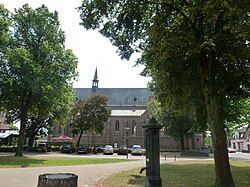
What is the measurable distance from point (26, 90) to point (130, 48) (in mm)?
20057

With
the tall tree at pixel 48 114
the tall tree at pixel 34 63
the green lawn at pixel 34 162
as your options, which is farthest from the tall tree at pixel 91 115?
the green lawn at pixel 34 162

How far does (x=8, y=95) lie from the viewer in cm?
3053

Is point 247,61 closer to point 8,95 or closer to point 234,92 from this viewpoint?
point 234,92

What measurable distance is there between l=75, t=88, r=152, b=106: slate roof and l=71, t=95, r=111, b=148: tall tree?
25.7 meters

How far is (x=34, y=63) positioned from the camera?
96.5ft

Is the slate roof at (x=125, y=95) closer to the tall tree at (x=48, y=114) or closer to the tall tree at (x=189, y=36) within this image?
the tall tree at (x=48, y=114)

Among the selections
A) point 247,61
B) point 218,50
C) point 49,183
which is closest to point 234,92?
point 247,61

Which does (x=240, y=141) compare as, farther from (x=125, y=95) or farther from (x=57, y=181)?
(x=57, y=181)

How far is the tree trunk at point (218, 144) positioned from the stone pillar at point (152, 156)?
3.47m

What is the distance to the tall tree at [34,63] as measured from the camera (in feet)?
95.6

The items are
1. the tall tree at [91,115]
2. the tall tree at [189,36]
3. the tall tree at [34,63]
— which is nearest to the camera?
the tall tree at [189,36]

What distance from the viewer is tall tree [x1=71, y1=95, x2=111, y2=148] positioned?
4953 centimetres

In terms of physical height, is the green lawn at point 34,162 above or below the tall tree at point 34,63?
below

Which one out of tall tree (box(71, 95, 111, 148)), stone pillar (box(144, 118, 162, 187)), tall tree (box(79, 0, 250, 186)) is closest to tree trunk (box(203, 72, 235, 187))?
tall tree (box(79, 0, 250, 186))
